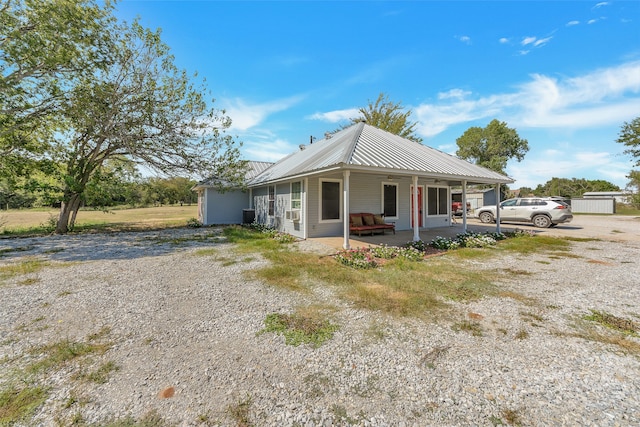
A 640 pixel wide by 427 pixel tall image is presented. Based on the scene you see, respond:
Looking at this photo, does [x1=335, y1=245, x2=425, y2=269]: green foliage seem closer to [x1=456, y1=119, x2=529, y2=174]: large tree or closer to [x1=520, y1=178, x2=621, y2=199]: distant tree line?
[x1=456, y1=119, x2=529, y2=174]: large tree

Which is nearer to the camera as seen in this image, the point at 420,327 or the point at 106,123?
the point at 420,327

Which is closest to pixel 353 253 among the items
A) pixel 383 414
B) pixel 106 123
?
pixel 383 414

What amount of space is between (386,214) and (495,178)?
15.8ft

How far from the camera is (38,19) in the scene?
28.9ft

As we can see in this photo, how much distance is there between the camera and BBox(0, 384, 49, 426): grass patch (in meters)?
1.87

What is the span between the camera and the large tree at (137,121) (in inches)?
405

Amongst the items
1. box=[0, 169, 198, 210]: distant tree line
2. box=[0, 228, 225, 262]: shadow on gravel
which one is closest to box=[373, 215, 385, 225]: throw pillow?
box=[0, 228, 225, 262]: shadow on gravel

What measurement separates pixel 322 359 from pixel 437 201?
12.3m

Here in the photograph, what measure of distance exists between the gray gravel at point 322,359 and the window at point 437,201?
8069 mm

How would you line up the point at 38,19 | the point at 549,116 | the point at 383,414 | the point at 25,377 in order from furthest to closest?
1. the point at 549,116
2. the point at 38,19
3. the point at 25,377
4. the point at 383,414

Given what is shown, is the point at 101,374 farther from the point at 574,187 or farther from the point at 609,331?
the point at 574,187

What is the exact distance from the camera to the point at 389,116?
26156 millimetres

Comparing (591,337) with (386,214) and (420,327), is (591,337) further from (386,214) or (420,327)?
(386,214)

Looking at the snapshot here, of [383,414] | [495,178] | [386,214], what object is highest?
[495,178]
